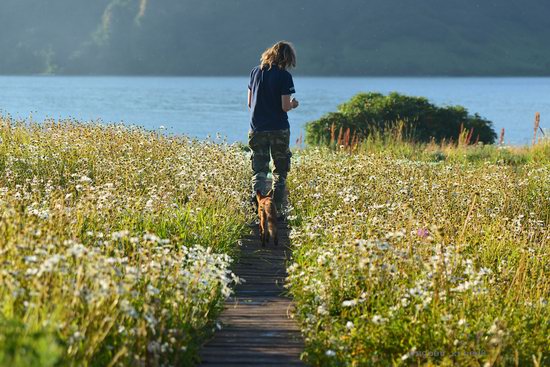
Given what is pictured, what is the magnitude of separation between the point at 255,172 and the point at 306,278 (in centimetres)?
396

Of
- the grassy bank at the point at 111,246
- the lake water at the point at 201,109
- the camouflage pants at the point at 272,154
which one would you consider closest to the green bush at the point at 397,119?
the grassy bank at the point at 111,246

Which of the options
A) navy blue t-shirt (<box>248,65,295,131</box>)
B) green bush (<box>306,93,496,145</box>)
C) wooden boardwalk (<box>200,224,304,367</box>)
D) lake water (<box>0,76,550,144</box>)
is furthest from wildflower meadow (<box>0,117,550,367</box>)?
lake water (<box>0,76,550,144</box>)

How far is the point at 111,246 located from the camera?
6094mm

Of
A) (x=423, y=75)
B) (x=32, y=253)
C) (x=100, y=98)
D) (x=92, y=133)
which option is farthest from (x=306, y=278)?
(x=423, y=75)

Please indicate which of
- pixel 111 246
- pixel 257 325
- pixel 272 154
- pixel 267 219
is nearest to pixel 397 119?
pixel 272 154

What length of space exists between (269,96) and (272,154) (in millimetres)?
901

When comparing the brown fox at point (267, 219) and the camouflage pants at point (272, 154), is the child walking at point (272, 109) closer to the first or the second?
the camouflage pants at point (272, 154)

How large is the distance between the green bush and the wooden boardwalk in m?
14.4

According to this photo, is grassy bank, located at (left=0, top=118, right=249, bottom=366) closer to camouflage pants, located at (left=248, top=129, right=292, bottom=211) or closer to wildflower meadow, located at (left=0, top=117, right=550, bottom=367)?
wildflower meadow, located at (left=0, top=117, right=550, bottom=367)

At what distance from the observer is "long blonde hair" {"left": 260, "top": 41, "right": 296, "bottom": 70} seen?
31.3 ft

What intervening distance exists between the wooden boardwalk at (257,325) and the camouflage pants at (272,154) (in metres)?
1.58

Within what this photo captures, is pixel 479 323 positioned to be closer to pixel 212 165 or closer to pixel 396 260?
pixel 396 260

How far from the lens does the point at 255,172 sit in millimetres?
10547

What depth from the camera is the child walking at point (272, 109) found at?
378 inches
